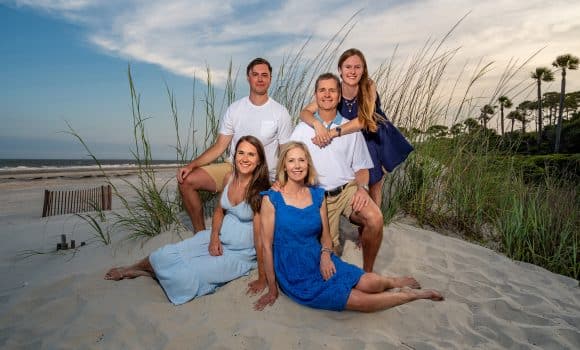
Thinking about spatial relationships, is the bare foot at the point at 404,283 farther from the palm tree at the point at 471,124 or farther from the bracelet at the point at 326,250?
the palm tree at the point at 471,124

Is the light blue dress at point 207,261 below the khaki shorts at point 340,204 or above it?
below

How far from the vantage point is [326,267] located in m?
2.59

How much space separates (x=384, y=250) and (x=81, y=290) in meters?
2.39

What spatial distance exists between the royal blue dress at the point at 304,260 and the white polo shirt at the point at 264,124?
0.82m

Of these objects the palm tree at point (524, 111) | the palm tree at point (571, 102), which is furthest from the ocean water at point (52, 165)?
the palm tree at point (571, 102)

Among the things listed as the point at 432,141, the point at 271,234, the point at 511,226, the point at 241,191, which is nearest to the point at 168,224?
the point at 241,191

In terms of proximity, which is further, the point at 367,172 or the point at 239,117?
the point at 239,117

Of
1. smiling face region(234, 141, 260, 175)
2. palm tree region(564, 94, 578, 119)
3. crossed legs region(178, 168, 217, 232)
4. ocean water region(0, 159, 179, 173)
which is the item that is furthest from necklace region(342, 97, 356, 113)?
palm tree region(564, 94, 578, 119)

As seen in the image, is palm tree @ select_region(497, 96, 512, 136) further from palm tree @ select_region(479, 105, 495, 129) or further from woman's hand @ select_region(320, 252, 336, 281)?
woman's hand @ select_region(320, 252, 336, 281)

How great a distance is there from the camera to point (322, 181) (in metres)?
2.92

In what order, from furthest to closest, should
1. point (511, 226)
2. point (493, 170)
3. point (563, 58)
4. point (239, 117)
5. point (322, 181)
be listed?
point (563, 58)
point (493, 170)
point (511, 226)
point (239, 117)
point (322, 181)

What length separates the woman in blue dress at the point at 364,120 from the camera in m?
2.90

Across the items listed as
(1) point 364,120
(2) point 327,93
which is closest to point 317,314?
(1) point 364,120

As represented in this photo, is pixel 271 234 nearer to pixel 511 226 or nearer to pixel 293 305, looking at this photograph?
pixel 293 305
